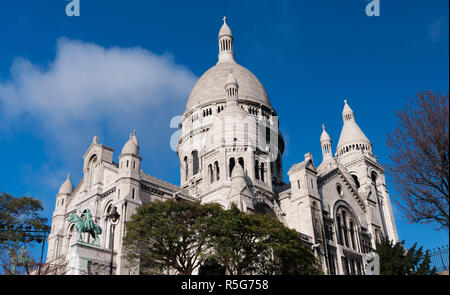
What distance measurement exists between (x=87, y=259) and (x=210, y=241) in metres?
9.55

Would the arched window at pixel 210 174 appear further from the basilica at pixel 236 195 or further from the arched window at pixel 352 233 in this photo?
the arched window at pixel 352 233

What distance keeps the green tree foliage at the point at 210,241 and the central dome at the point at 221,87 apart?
37476mm

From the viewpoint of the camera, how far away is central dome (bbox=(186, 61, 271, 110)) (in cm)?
7381

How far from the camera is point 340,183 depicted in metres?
59.3

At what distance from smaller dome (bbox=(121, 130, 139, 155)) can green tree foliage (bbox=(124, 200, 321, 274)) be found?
11.0m

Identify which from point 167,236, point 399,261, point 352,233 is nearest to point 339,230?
point 352,233

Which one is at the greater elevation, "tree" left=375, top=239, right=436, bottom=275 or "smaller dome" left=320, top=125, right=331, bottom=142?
"smaller dome" left=320, top=125, right=331, bottom=142

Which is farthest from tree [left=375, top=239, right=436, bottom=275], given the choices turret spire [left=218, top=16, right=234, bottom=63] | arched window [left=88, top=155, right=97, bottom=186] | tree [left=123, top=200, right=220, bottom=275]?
turret spire [left=218, top=16, right=234, bottom=63]

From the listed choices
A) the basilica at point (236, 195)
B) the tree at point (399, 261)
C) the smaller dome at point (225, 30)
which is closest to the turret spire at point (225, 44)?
the smaller dome at point (225, 30)

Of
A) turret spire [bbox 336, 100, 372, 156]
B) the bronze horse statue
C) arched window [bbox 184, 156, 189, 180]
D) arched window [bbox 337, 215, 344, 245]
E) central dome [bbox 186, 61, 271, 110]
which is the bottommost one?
the bronze horse statue

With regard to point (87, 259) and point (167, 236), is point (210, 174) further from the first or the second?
point (87, 259)

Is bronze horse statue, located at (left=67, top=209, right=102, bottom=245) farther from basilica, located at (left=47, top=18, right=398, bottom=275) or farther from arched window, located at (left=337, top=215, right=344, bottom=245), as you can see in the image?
arched window, located at (left=337, top=215, right=344, bottom=245)
